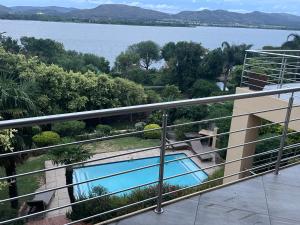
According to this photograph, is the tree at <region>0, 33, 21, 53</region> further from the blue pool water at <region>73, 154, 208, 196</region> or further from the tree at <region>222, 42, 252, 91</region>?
the blue pool water at <region>73, 154, 208, 196</region>

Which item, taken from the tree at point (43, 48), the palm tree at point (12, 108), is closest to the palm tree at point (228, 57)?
the tree at point (43, 48)

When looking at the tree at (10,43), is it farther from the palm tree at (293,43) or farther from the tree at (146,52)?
the palm tree at (293,43)

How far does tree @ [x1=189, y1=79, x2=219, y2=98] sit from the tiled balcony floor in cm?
2522

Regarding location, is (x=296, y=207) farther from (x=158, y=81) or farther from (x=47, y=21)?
(x=47, y=21)

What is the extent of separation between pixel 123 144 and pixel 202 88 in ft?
42.3

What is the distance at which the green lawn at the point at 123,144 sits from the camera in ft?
52.4

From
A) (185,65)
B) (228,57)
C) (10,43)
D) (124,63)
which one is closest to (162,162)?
(185,65)

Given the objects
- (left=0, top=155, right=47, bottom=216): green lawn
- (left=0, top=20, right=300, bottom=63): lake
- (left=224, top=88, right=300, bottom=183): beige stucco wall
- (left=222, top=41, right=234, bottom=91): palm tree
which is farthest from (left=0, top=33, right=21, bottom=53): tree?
(left=224, top=88, right=300, bottom=183): beige stucco wall

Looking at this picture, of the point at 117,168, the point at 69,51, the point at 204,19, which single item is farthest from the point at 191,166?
the point at 204,19

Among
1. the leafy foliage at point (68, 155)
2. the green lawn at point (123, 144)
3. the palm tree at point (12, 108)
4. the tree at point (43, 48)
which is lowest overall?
the green lawn at point (123, 144)

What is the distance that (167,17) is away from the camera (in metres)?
57.3

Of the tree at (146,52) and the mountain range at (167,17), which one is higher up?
the mountain range at (167,17)

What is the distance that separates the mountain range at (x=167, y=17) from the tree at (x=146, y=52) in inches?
614

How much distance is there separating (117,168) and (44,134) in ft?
13.5
